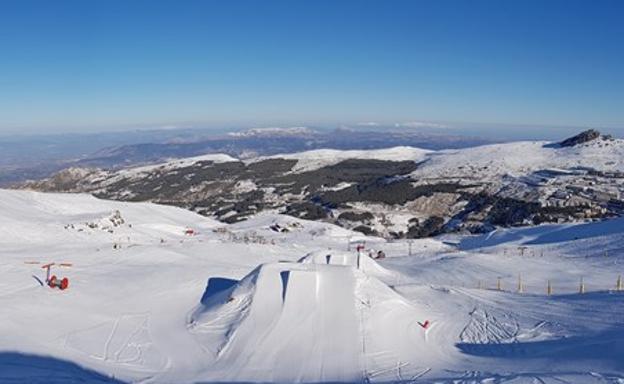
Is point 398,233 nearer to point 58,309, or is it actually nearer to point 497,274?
point 497,274

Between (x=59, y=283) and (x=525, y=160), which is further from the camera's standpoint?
(x=525, y=160)

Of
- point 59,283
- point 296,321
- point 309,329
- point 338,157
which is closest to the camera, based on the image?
point 309,329

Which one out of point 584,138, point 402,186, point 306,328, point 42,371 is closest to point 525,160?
point 584,138

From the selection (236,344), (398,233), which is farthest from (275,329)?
(398,233)

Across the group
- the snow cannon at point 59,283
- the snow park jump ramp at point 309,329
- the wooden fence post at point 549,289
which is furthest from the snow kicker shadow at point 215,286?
the wooden fence post at point 549,289

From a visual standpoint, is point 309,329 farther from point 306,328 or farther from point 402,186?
point 402,186

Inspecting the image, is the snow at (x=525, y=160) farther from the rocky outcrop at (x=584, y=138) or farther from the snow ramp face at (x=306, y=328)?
the snow ramp face at (x=306, y=328)

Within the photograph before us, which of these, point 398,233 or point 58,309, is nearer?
point 58,309
